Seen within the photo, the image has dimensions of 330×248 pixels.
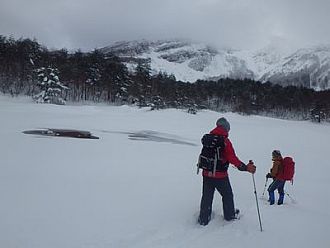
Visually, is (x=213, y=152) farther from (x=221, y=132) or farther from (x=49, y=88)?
(x=49, y=88)

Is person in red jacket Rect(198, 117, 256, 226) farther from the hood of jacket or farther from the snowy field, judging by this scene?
the snowy field

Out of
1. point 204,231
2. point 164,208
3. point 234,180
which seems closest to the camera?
point 204,231

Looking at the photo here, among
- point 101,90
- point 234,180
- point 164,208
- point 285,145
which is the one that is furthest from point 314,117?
point 164,208

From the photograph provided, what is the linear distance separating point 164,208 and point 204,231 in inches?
59.4

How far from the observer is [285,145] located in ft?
90.3

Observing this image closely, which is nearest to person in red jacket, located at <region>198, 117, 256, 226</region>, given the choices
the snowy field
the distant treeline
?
the snowy field

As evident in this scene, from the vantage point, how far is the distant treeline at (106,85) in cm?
6662

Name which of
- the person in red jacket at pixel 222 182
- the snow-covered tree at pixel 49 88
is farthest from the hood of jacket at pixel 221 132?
the snow-covered tree at pixel 49 88

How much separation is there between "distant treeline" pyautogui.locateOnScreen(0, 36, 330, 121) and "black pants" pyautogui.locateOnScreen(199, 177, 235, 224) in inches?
2104

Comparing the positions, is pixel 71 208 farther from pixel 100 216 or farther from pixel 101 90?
pixel 101 90

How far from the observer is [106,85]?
74125 millimetres

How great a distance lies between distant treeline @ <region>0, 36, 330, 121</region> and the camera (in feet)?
219

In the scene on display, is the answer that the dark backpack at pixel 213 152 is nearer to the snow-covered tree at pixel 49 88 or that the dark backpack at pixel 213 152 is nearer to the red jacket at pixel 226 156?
the red jacket at pixel 226 156

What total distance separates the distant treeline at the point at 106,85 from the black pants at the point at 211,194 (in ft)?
175
